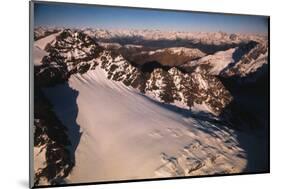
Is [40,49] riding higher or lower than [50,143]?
higher

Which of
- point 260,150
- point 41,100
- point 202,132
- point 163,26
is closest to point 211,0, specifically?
point 163,26

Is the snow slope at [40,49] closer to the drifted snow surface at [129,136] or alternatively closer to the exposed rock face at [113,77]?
the exposed rock face at [113,77]

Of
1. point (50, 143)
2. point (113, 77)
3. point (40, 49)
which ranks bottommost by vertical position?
point (50, 143)

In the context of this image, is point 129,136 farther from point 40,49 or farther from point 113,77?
point 40,49

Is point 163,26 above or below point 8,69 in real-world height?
above

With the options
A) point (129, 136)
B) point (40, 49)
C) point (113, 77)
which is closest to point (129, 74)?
point (113, 77)

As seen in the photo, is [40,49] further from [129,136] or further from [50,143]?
[129,136]

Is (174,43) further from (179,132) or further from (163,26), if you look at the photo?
(179,132)

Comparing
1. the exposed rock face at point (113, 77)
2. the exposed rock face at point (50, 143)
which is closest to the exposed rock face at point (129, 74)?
the exposed rock face at point (113, 77)

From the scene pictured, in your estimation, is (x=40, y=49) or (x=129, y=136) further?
(x=129, y=136)
